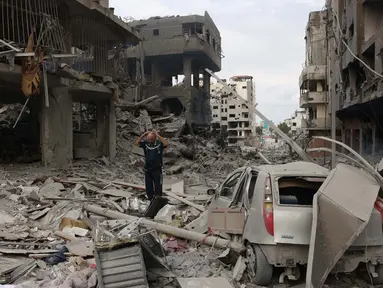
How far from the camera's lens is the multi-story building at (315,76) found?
154 ft

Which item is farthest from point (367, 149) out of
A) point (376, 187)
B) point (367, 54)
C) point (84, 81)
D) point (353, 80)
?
point (376, 187)

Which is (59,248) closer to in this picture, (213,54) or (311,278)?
(311,278)

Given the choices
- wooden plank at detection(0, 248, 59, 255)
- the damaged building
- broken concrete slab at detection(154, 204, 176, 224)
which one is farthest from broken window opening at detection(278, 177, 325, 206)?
the damaged building

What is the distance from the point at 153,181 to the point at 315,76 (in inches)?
1629

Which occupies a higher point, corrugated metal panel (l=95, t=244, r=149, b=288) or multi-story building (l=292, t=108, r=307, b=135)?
multi-story building (l=292, t=108, r=307, b=135)

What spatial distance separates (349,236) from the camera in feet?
14.1

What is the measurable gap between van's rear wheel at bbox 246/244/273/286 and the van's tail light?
34 cm

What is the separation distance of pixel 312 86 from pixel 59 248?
46955 millimetres

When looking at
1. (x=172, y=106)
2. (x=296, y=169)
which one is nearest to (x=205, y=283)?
(x=296, y=169)

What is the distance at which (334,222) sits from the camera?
4.44 metres

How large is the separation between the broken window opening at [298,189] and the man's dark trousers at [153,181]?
15.0ft

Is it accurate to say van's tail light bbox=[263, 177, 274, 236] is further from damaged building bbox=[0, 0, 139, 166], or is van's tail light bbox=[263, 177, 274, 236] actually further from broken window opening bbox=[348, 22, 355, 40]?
broken window opening bbox=[348, 22, 355, 40]

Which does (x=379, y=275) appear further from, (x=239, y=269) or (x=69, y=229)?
(x=69, y=229)

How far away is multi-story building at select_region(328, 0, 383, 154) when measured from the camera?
19677 millimetres
